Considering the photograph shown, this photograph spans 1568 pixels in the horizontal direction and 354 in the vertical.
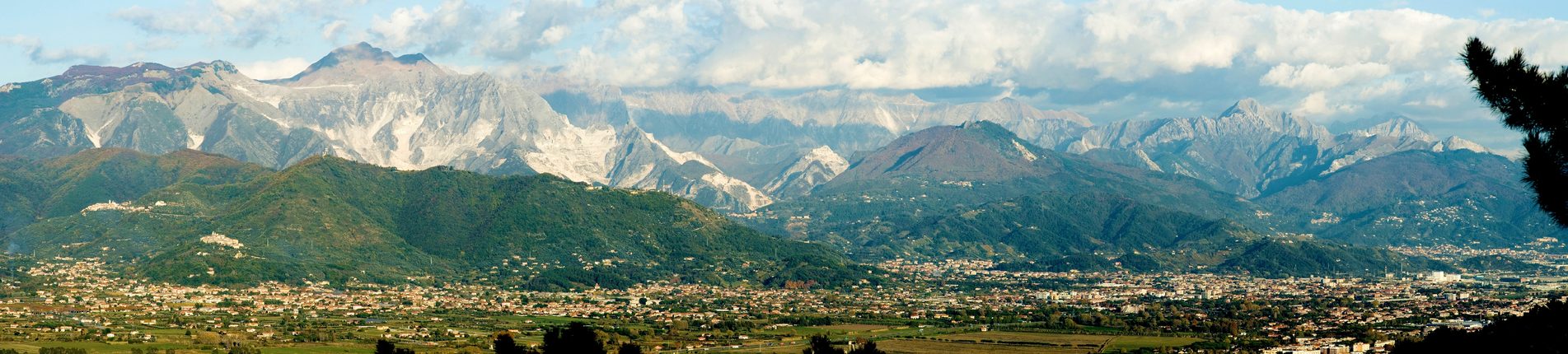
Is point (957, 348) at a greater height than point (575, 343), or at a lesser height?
greater

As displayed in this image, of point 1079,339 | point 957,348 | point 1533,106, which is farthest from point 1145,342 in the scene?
Answer: point 1533,106

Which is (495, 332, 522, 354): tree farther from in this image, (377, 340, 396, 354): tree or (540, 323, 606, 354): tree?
(377, 340, 396, 354): tree

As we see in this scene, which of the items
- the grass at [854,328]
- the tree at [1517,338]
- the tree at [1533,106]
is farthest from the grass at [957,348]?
the tree at [1533,106]

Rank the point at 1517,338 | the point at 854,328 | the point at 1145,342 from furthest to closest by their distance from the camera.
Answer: the point at 854,328 < the point at 1145,342 < the point at 1517,338

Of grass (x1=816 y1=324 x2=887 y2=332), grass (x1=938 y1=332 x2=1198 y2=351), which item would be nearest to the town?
grass (x1=938 y1=332 x2=1198 y2=351)

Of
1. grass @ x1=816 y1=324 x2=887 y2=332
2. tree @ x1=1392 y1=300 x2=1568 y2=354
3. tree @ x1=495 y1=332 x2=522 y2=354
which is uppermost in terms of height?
grass @ x1=816 y1=324 x2=887 y2=332

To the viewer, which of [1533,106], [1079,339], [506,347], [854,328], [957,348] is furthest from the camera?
[854,328]

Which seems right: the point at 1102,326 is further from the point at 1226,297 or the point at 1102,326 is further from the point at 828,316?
the point at 1226,297

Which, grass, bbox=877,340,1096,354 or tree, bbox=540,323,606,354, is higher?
grass, bbox=877,340,1096,354

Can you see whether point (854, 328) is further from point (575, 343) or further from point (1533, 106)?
point (1533, 106)
